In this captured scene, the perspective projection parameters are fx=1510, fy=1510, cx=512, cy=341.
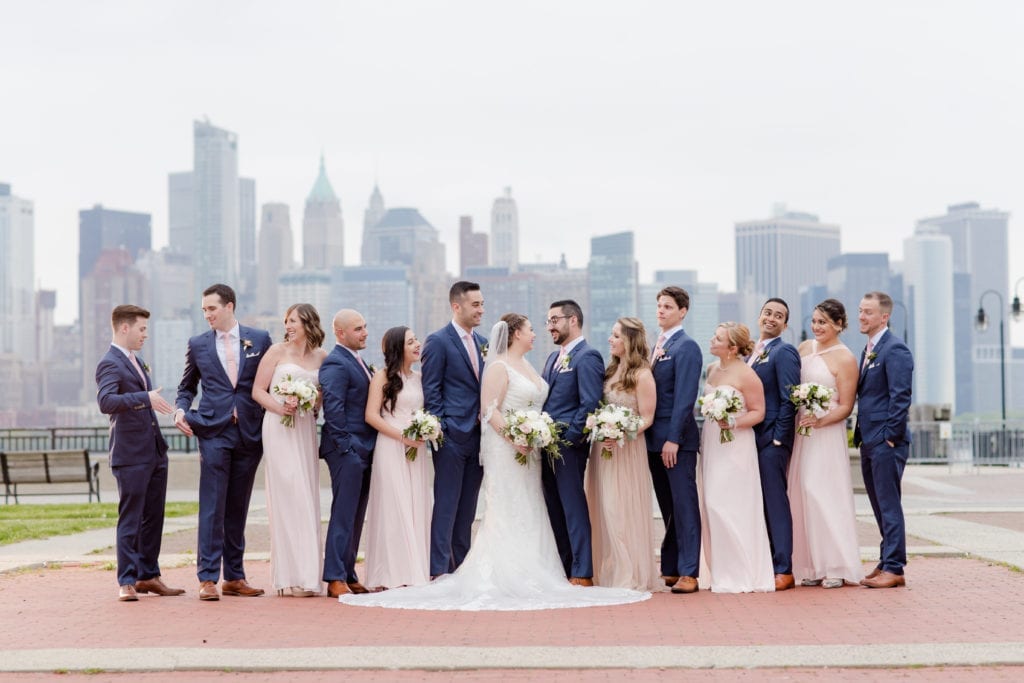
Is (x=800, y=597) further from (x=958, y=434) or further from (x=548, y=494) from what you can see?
(x=958, y=434)

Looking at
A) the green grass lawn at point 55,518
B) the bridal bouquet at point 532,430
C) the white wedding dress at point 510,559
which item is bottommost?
the green grass lawn at point 55,518

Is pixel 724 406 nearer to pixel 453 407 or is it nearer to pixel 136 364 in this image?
pixel 453 407

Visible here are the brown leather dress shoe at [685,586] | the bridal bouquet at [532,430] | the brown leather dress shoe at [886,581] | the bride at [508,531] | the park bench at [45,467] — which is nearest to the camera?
the bride at [508,531]

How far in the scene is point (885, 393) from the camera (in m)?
11.7

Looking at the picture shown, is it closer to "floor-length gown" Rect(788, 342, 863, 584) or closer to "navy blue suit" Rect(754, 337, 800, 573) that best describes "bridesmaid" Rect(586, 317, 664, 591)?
"navy blue suit" Rect(754, 337, 800, 573)

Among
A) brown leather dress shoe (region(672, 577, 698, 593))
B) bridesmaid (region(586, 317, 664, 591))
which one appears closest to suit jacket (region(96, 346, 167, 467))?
bridesmaid (region(586, 317, 664, 591))

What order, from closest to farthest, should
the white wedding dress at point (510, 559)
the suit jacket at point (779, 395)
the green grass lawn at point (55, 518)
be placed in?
the white wedding dress at point (510, 559), the suit jacket at point (779, 395), the green grass lawn at point (55, 518)

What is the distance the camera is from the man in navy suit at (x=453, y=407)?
37.5ft

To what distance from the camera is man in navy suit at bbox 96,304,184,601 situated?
11.0 m

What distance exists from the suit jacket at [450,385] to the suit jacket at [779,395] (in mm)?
2249

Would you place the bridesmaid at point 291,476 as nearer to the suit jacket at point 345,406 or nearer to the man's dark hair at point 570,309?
the suit jacket at point 345,406

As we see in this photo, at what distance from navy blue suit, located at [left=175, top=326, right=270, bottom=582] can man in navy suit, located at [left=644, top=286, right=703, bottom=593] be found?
302 centimetres

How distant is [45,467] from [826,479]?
1525 cm

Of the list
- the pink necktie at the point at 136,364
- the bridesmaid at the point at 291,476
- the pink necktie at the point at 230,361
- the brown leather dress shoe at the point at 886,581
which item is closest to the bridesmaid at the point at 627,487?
the brown leather dress shoe at the point at 886,581
